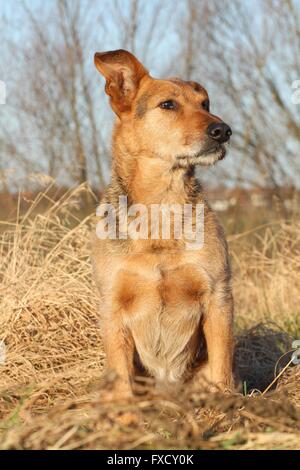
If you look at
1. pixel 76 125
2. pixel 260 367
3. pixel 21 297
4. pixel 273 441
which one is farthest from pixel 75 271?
pixel 76 125

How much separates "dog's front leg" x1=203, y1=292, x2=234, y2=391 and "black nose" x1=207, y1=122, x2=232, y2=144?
98 cm

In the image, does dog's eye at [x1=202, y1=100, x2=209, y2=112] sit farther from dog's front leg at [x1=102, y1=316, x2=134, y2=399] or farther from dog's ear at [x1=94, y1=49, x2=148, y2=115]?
dog's front leg at [x1=102, y1=316, x2=134, y2=399]

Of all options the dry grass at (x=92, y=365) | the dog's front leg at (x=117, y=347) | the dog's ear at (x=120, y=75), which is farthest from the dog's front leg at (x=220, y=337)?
the dog's ear at (x=120, y=75)

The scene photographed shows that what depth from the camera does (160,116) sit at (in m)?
4.62

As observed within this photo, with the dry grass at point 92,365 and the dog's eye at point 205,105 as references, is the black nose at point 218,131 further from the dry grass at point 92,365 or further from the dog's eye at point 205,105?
the dry grass at point 92,365

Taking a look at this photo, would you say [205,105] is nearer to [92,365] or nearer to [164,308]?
[164,308]

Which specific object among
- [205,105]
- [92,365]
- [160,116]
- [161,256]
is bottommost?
[92,365]

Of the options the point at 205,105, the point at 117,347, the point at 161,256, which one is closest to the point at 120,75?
the point at 205,105

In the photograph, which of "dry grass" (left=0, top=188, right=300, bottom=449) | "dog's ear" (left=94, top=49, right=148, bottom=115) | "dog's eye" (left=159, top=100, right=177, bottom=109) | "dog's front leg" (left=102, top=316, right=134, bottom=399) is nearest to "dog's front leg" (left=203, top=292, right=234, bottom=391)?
"dry grass" (left=0, top=188, right=300, bottom=449)

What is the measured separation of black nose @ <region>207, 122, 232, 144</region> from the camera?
173 inches

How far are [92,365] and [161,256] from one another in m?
1.29

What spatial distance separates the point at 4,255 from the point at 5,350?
1718mm

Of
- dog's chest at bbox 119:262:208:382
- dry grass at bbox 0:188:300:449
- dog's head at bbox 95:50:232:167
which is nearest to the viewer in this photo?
dry grass at bbox 0:188:300:449

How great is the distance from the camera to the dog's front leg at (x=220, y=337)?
4.39 meters
